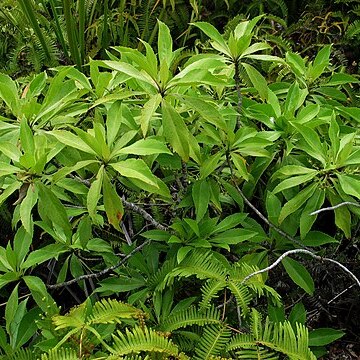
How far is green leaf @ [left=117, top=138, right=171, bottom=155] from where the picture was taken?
4.42ft

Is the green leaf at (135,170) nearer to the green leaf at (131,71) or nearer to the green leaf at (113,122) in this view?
the green leaf at (113,122)

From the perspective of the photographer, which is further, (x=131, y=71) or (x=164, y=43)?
(x=164, y=43)

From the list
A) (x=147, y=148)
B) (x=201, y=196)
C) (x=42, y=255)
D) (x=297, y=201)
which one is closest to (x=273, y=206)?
(x=297, y=201)

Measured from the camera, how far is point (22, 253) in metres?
1.61

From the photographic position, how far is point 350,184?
4.74 ft

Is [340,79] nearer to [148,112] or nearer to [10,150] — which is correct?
[148,112]

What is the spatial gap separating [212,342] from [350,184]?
521 mm

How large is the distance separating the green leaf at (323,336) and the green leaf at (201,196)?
1.62 feet

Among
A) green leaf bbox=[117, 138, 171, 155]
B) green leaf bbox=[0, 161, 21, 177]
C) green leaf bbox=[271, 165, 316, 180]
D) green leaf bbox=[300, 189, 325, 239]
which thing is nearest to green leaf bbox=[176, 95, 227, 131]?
green leaf bbox=[117, 138, 171, 155]

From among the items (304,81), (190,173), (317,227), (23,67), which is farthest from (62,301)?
(23,67)

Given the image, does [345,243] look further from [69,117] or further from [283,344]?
[69,117]

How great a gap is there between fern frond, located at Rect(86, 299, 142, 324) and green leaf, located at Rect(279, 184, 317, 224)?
0.46 meters

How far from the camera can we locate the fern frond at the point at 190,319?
1.45m

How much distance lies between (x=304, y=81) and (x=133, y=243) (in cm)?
73
